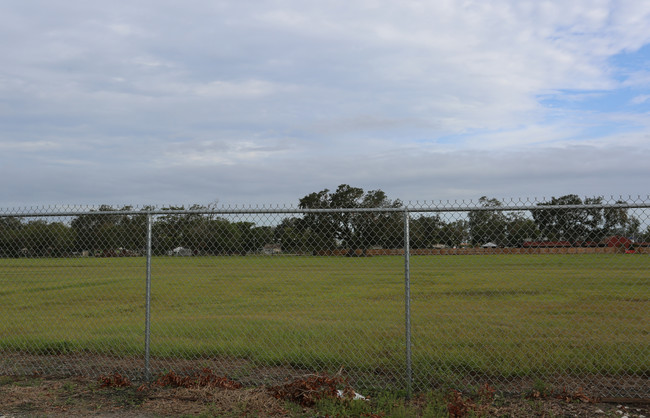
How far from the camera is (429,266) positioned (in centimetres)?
729

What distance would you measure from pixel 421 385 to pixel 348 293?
962cm

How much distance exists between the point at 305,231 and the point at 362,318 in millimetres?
5409

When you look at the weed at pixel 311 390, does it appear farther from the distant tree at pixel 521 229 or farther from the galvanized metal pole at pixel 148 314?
the distant tree at pixel 521 229

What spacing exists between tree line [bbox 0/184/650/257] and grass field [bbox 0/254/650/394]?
0.25 m

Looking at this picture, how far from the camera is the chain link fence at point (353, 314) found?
19.3 feet

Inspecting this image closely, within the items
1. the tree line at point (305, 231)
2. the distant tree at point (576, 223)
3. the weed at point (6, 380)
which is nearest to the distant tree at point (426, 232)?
the tree line at point (305, 231)

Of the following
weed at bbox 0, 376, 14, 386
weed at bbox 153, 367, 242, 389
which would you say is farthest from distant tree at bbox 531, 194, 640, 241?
weed at bbox 0, 376, 14, 386

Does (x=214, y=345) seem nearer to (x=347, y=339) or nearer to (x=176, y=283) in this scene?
(x=347, y=339)

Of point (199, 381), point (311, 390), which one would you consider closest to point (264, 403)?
point (311, 390)

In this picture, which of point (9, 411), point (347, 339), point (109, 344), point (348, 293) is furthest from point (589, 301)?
point (9, 411)

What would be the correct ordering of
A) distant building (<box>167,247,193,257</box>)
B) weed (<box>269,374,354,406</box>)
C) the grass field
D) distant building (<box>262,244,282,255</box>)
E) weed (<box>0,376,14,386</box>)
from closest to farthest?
weed (<box>269,374,354,406</box>)
weed (<box>0,376,14,386</box>)
distant building (<box>262,244,282,255</box>)
the grass field
distant building (<box>167,247,193,257</box>)

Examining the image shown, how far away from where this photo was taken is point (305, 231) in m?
6.62

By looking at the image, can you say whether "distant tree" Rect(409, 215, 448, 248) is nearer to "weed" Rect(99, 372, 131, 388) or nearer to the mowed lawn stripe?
the mowed lawn stripe

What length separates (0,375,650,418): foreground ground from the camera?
5199 millimetres
